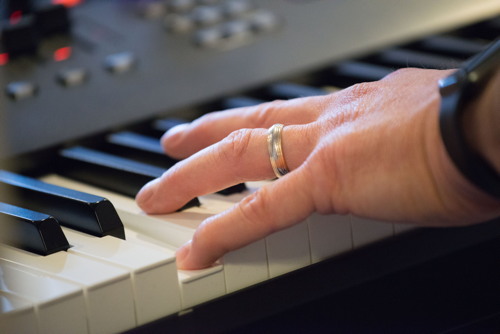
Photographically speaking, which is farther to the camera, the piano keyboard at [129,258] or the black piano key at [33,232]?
the black piano key at [33,232]

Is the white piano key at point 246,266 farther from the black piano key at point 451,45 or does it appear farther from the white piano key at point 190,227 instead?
the black piano key at point 451,45

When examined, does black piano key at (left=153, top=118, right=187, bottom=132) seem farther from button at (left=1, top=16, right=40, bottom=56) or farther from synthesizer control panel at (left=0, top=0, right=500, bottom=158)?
button at (left=1, top=16, right=40, bottom=56)

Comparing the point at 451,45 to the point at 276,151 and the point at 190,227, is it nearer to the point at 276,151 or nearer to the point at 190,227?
the point at 276,151

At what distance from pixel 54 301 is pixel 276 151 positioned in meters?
0.35

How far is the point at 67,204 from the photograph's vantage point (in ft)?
3.29

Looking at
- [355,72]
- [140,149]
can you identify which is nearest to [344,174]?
[140,149]

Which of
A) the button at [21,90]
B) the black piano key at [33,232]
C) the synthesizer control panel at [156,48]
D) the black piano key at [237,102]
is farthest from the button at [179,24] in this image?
the black piano key at [33,232]

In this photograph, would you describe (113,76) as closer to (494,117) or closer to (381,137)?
(381,137)

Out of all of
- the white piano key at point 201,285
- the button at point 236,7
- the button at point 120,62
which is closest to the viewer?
the white piano key at point 201,285

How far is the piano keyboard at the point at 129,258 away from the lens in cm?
80

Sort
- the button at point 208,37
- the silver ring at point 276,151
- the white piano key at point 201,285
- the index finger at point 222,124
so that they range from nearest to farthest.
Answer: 1. the white piano key at point 201,285
2. the silver ring at point 276,151
3. the index finger at point 222,124
4. the button at point 208,37

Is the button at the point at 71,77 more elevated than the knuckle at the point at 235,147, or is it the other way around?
the button at the point at 71,77

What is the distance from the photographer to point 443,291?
3.65 feet

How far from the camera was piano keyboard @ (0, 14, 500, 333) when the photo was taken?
0.80m
